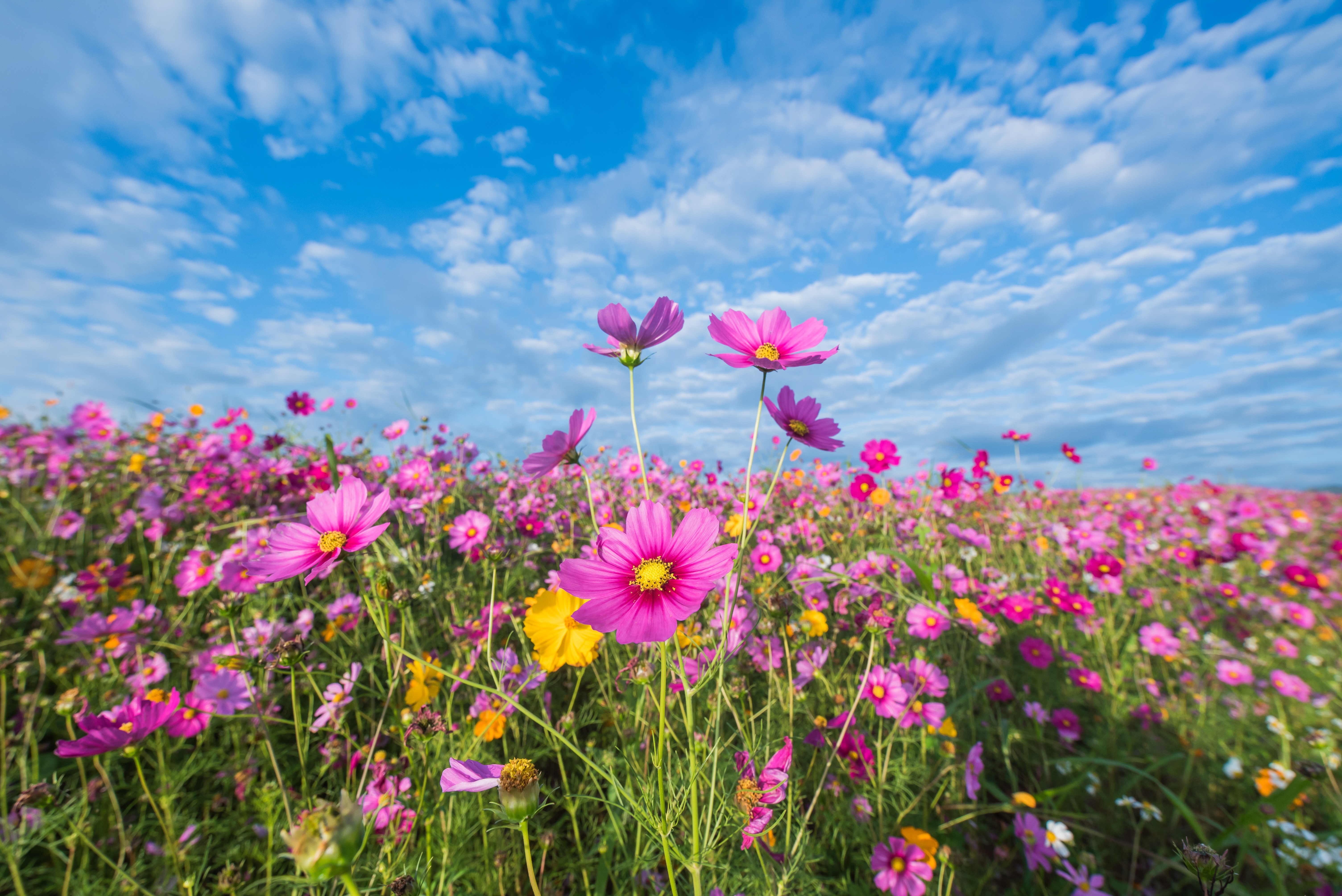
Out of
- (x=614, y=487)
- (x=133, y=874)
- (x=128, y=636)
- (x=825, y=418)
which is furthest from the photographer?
(x=614, y=487)

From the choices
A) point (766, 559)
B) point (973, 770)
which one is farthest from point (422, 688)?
point (973, 770)

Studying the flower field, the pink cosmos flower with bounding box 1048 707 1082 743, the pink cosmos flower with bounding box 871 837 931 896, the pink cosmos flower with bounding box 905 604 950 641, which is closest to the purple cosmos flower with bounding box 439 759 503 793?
the flower field

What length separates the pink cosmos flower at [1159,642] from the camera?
2.21 meters

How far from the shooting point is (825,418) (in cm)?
90

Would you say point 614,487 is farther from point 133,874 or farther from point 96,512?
point 96,512

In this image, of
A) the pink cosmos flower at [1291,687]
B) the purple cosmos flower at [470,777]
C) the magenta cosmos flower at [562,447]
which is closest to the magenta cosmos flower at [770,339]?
the magenta cosmos flower at [562,447]

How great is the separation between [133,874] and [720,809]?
1506 millimetres

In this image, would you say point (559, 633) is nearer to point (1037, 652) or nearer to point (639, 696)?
point (639, 696)

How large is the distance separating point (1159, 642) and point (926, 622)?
156 cm

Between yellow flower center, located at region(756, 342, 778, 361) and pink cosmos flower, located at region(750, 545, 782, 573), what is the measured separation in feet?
3.67

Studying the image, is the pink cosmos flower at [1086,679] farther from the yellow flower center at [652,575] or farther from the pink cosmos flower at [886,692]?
the yellow flower center at [652,575]

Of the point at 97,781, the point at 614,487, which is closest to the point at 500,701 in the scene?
the point at 97,781

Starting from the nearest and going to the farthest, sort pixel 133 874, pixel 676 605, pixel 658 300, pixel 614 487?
pixel 676 605
pixel 658 300
pixel 133 874
pixel 614 487

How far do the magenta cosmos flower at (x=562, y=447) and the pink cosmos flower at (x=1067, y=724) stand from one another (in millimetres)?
1911
